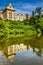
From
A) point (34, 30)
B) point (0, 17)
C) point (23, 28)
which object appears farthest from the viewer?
point (0, 17)

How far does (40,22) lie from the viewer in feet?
105

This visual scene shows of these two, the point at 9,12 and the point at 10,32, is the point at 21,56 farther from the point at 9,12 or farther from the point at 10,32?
the point at 9,12

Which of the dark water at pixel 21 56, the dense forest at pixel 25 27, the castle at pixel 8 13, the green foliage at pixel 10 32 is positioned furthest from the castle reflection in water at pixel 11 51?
the castle at pixel 8 13

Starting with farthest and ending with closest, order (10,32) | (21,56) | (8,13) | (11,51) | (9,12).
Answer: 1. (9,12)
2. (8,13)
3. (10,32)
4. (11,51)
5. (21,56)

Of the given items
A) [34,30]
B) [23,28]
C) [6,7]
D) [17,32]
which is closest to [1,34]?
[17,32]

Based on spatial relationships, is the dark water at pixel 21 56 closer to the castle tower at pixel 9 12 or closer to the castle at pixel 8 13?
the castle at pixel 8 13

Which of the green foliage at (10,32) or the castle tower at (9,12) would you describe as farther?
the castle tower at (9,12)

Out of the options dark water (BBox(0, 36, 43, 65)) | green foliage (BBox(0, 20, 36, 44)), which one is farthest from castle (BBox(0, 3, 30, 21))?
dark water (BBox(0, 36, 43, 65))

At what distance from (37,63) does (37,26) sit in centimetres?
2396

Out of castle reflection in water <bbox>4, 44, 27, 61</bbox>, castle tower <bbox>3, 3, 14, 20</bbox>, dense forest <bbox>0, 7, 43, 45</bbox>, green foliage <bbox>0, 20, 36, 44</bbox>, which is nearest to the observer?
castle reflection in water <bbox>4, 44, 27, 61</bbox>

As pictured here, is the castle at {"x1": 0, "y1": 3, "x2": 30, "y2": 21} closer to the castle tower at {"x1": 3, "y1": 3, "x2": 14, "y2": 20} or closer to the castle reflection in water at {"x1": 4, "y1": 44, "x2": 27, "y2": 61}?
the castle tower at {"x1": 3, "y1": 3, "x2": 14, "y2": 20}

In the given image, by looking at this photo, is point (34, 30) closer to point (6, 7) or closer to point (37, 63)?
point (6, 7)

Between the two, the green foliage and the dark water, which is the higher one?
the dark water

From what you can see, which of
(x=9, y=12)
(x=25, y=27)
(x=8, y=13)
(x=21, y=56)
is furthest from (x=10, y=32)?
(x=9, y=12)
